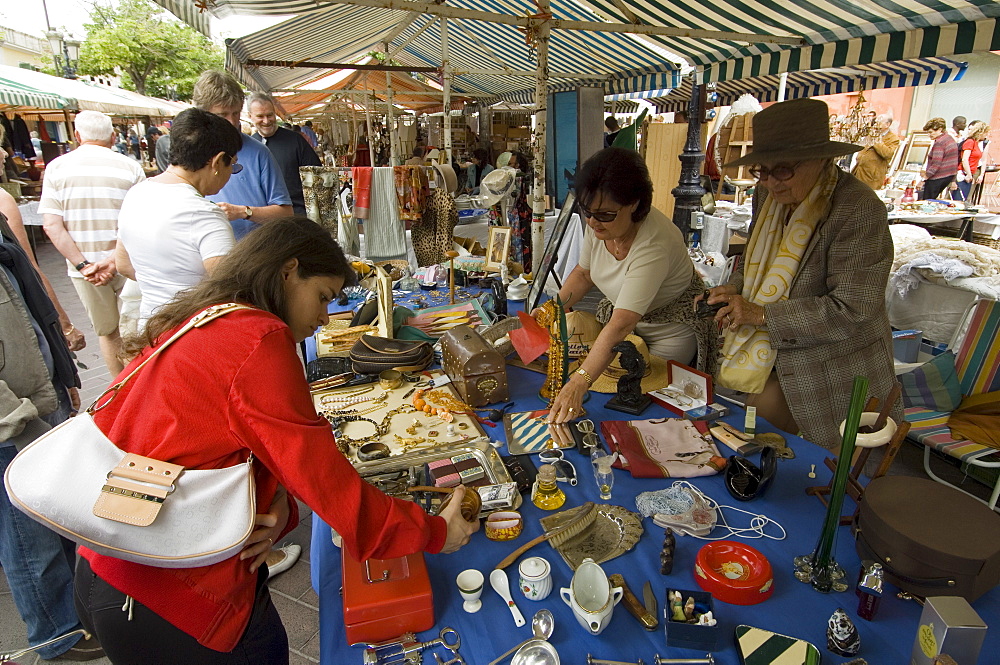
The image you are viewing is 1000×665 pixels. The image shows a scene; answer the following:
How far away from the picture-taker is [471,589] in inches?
51.1

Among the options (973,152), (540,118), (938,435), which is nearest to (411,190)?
(540,118)

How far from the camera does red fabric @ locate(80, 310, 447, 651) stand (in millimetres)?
1045

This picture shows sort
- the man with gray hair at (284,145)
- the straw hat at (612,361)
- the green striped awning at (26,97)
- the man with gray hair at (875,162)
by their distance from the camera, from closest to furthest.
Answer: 1. the straw hat at (612,361)
2. the man with gray hair at (284,145)
3. the man with gray hair at (875,162)
4. the green striped awning at (26,97)

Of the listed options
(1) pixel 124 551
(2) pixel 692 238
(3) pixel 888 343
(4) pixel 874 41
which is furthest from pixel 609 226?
(2) pixel 692 238

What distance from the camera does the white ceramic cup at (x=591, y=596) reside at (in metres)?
1.21

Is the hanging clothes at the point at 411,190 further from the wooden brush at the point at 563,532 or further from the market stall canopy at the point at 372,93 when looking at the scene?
the market stall canopy at the point at 372,93

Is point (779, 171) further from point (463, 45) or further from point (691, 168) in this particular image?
point (463, 45)

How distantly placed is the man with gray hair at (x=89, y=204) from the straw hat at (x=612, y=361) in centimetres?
311

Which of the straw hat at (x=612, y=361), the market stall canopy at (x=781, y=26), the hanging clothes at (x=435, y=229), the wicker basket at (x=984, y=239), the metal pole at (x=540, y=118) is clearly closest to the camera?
the straw hat at (x=612, y=361)

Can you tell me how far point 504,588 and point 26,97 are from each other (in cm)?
1134

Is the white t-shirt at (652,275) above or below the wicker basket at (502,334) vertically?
above

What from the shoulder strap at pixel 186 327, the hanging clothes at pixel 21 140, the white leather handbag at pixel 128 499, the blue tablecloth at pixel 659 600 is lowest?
the blue tablecloth at pixel 659 600

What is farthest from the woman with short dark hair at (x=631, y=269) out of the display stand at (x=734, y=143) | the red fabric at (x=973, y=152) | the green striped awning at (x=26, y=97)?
the green striped awning at (x=26, y=97)

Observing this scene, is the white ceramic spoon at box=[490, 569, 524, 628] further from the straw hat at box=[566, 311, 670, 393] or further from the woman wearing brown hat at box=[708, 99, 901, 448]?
the woman wearing brown hat at box=[708, 99, 901, 448]
